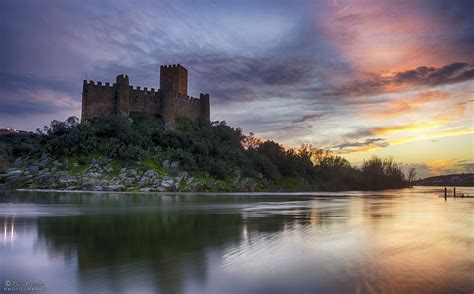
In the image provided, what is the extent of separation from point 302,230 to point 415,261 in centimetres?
528

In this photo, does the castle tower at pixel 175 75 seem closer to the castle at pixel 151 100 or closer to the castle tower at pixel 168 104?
the castle at pixel 151 100

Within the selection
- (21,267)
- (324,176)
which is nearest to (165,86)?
(324,176)

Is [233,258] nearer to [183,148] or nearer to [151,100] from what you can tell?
[183,148]

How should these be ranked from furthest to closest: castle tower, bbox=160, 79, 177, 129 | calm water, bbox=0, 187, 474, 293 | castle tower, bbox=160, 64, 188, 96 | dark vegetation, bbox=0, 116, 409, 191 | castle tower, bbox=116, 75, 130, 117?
castle tower, bbox=160, 64, 188, 96
castle tower, bbox=160, 79, 177, 129
castle tower, bbox=116, 75, 130, 117
dark vegetation, bbox=0, 116, 409, 191
calm water, bbox=0, 187, 474, 293

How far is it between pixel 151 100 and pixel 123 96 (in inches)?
194

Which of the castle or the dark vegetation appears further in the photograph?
the castle

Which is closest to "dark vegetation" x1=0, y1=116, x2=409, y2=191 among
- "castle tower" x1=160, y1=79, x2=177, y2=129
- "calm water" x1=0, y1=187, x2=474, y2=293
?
"castle tower" x1=160, y1=79, x2=177, y2=129

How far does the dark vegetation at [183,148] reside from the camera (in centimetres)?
5394

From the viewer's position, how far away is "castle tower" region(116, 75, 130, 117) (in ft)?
203

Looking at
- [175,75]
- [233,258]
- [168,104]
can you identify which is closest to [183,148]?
[168,104]

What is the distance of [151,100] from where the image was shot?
6550 centimetres

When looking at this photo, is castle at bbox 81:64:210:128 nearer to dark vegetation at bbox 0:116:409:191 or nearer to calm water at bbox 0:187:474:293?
dark vegetation at bbox 0:116:409:191

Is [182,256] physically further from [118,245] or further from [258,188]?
[258,188]

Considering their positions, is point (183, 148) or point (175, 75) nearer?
point (183, 148)
